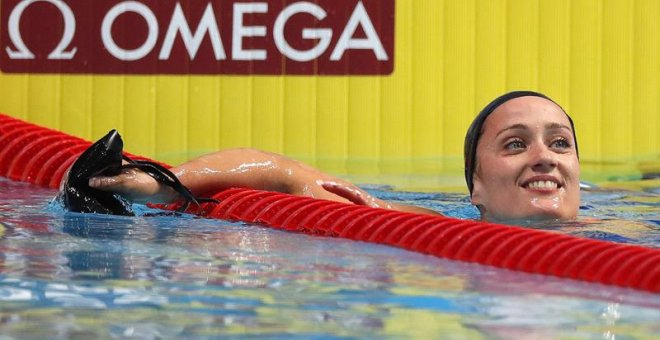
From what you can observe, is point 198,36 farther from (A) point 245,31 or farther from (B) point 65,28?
(B) point 65,28

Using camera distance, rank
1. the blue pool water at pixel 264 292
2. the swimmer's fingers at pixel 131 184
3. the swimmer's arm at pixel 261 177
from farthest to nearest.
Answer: the swimmer's arm at pixel 261 177
the swimmer's fingers at pixel 131 184
the blue pool water at pixel 264 292

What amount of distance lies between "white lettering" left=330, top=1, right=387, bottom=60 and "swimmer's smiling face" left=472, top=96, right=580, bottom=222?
7.14 feet

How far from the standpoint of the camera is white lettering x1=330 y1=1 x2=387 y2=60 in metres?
5.56

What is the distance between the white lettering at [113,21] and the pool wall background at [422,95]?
6 centimetres

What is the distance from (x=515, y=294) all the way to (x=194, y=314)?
0.59 meters

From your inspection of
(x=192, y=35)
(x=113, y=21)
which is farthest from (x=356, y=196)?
(x=113, y=21)

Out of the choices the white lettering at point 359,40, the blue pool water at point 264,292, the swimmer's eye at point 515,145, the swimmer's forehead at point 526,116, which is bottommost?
the blue pool water at point 264,292

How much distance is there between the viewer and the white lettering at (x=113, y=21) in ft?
18.6

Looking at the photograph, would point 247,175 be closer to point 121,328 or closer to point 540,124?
point 540,124

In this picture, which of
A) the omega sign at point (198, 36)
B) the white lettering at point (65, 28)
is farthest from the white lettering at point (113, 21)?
the white lettering at point (65, 28)

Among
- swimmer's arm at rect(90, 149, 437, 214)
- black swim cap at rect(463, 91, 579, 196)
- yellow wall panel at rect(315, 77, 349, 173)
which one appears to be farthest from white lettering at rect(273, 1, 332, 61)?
black swim cap at rect(463, 91, 579, 196)

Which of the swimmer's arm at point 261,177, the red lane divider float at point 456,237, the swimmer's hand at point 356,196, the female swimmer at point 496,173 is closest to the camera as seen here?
the red lane divider float at point 456,237

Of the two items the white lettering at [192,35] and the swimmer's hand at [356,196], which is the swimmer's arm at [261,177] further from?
the white lettering at [192,35]

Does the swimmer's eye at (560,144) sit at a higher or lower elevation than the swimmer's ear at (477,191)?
higher
